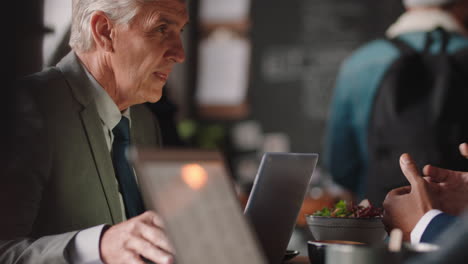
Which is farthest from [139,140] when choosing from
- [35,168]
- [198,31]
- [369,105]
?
[198,31]

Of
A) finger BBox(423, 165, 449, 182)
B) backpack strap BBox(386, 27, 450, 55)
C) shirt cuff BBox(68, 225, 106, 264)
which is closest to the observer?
shirt cuff BBox(68, 225, 106, 264)

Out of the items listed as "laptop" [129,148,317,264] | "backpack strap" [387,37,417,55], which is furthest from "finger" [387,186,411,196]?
"backpack strap" [387,37,417,55]

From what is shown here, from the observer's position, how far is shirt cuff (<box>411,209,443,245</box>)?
981 mm

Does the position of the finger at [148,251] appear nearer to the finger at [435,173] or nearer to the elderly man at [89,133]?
the elderly man at [89,133]

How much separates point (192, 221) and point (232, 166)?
4.50 m

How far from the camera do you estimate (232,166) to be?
525 centimetres

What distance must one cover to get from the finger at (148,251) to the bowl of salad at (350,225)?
0.36 meters

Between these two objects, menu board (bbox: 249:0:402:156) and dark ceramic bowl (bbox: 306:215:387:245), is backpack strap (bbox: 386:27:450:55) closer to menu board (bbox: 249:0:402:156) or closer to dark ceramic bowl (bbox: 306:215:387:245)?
dark ceramic bowl (bbox: 306:215:387:245)

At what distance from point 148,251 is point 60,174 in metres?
0.41

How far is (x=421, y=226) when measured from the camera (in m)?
0.98

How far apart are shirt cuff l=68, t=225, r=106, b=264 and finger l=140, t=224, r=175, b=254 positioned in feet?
0.37

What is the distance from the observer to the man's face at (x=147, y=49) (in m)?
1.39

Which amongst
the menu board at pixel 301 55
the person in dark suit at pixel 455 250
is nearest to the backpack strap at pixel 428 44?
the person in dark suit at pixel 455 250

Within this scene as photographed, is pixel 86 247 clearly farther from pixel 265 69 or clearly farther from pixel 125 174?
pixel 265 69
